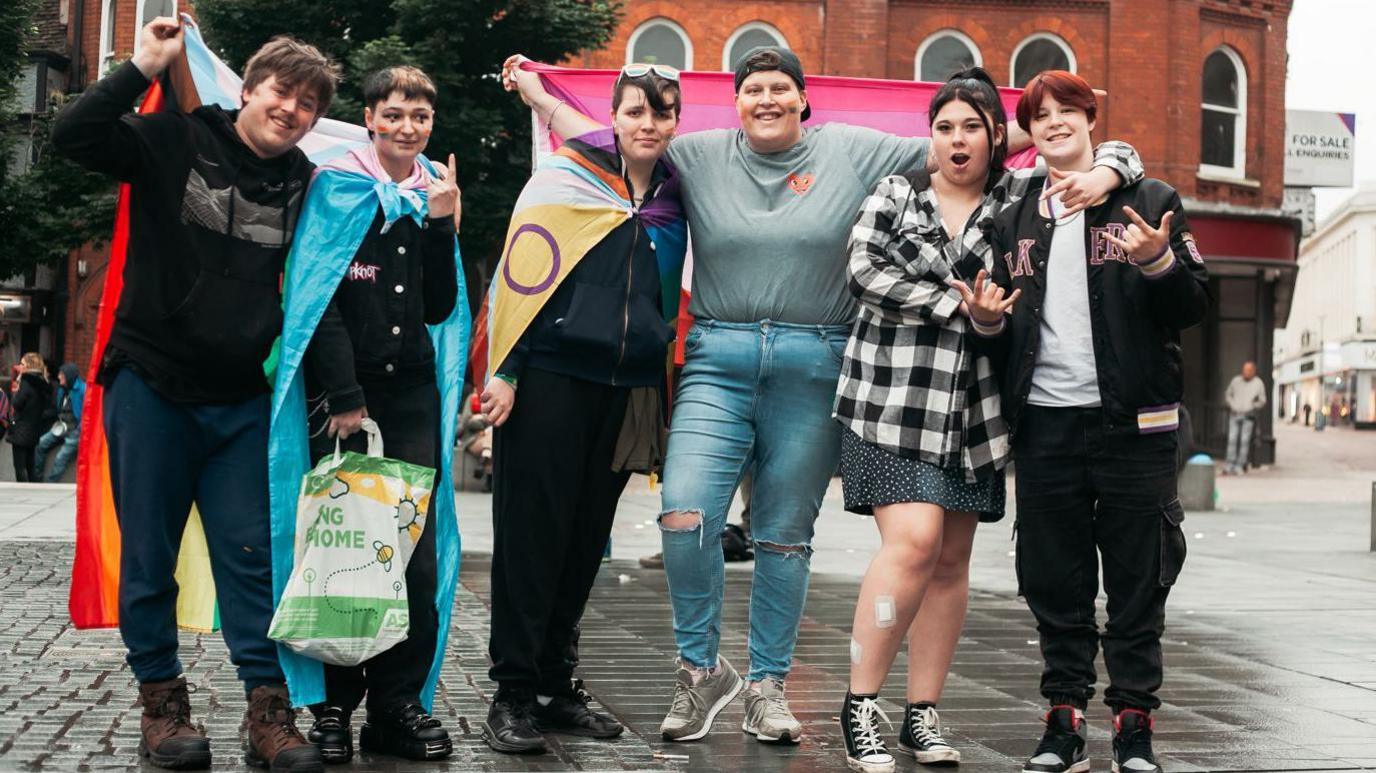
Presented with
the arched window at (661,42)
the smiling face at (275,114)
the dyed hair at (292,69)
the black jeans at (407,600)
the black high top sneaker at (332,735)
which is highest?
the arched window at (661,42)

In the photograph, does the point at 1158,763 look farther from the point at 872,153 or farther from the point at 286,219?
the point at 286,219

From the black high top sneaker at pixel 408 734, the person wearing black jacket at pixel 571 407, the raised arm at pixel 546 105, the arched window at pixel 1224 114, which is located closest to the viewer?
the black high top sneaker at pixel 408 734

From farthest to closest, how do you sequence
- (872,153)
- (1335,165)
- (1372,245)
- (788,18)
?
(1372,245) < (1335,165) < (788,18) < (872,153)

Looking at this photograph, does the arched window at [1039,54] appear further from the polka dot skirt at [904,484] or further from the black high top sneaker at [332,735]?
the black high top sneaker at [332,735]

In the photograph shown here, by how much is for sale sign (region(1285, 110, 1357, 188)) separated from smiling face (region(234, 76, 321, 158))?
1147 inches

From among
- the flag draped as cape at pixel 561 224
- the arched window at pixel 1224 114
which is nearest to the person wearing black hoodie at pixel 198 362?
the flag draped as cape at pixel 561 224

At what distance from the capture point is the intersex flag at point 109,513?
4.83 metres

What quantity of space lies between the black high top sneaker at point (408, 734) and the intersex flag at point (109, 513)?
1.97ft

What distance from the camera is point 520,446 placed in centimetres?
518

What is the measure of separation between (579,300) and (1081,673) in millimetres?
1952

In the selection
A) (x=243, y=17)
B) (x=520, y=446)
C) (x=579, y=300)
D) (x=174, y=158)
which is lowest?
(x=520, y=446)

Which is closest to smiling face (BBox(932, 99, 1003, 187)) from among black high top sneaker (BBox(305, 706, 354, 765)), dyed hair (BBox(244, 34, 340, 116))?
dyed hair (BBox(244, 34, 340, 116))

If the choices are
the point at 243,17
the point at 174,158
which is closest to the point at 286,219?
the point at 174,158

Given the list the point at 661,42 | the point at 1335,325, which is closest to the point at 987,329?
the point at 661,42
